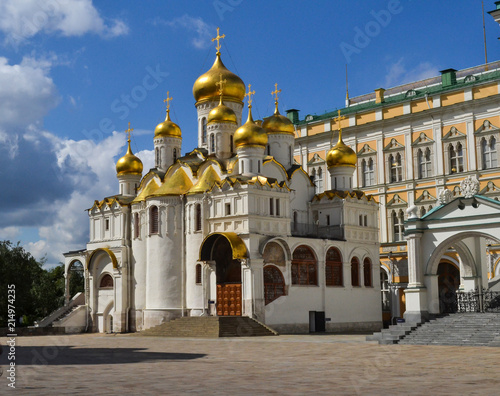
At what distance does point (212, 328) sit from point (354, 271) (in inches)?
432

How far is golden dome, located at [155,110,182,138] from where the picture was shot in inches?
1727

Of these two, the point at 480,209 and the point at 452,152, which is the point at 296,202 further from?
the point at 480,209

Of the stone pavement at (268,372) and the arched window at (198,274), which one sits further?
the arched window at (198,274)

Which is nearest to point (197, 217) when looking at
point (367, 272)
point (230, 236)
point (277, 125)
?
point (230, 236)

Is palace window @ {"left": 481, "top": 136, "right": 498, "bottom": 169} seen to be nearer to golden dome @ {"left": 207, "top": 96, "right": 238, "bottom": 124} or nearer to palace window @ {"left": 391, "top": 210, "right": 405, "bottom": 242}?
palace window @ {"left": 391, "top": 210, "right": 405, "bottom": 242}

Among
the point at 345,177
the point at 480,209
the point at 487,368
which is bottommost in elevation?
the point at 487,368

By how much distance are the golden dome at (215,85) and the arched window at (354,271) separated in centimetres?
1157

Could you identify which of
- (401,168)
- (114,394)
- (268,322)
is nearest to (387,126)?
(401,168)

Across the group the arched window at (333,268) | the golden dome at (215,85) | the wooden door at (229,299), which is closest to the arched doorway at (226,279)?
the wooden door at (229,299)

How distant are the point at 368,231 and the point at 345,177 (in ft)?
11.1

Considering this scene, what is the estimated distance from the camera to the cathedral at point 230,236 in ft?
117

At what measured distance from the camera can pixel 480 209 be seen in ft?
82.4

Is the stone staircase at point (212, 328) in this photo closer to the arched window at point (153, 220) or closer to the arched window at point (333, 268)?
the arched window at point (153, 220)

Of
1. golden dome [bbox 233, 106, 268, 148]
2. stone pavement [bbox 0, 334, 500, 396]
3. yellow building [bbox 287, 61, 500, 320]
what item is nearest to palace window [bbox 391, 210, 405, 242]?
yellow building [bbox 287, 61, 500, 320]
